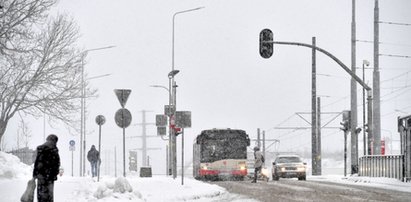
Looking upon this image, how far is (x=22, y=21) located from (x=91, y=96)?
9959mm

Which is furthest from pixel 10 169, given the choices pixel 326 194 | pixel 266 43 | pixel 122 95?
pixel 326 194

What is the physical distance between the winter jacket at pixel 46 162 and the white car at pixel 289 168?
91.9 ft

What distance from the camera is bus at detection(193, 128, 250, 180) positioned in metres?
39.8

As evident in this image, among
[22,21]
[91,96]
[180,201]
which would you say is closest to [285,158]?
[91,96]

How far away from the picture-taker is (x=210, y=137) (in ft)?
134

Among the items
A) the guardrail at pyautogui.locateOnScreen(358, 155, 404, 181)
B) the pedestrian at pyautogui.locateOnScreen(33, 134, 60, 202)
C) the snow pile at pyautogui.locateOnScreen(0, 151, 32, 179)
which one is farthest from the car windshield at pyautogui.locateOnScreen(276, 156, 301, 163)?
the pedestrian at pyautogui.locateOnScreen(33, 134, 60, 202)

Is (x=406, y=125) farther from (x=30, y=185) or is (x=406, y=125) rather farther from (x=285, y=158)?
(x=30, y=185)

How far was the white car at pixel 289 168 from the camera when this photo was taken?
131 ft

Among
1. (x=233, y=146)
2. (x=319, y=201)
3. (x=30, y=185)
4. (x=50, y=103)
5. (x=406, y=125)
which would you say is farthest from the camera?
(x=233, y=146)

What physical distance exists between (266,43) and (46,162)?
1585cm

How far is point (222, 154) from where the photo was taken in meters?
40.2

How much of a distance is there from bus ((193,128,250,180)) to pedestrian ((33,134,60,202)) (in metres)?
27.0

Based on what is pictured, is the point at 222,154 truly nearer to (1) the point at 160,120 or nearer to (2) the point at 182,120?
(1) the point at 160,120

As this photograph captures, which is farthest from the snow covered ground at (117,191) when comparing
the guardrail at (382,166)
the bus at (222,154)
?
the bus at (222,154)
